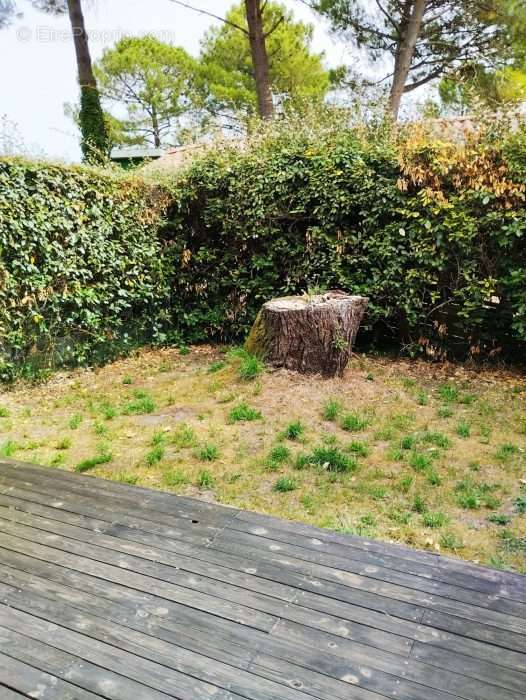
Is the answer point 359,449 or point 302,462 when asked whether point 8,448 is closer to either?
point 302,462

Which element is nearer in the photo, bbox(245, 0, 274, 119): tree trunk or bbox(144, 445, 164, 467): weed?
bbox(144, 445, 164, 467): weed

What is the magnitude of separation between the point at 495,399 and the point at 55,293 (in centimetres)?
397

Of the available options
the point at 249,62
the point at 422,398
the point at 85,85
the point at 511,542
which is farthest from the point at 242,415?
the point at 249,62

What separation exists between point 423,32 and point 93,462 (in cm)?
1160

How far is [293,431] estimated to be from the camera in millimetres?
3551

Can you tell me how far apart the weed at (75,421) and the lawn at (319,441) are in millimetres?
17

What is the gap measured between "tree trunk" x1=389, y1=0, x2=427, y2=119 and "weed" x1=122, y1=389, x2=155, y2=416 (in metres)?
7.96

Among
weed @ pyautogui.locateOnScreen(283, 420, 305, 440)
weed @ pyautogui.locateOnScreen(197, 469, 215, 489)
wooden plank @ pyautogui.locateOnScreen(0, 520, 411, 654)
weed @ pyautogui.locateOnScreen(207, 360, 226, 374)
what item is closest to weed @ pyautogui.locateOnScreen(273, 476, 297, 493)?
weed @ pyautogui.locateOnScreen(197, 469, 215, 489)

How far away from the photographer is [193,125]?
6176 mm

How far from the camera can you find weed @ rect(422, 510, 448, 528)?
8.20 ft

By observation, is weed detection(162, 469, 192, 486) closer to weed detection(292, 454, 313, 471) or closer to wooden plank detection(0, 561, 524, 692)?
weed detection(292, 454, 313, 471)

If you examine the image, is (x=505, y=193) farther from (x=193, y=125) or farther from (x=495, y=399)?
(x=193, y=125)

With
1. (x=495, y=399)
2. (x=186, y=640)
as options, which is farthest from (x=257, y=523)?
(x=495, y=399)

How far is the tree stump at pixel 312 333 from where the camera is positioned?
4.38 m
